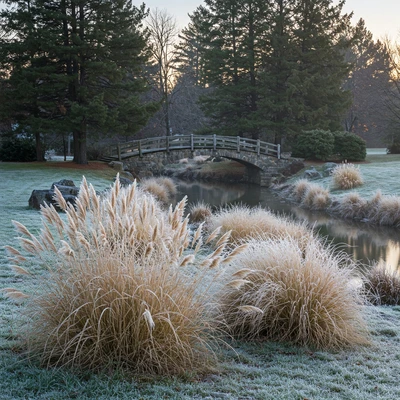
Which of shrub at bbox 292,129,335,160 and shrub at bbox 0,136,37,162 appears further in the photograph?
shrub at bbox 292,129,335,160

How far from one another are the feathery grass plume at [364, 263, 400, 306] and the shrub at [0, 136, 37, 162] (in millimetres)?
22656

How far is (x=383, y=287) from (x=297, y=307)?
2.76 meters

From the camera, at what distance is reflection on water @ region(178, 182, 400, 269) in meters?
10.2

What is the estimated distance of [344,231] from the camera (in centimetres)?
1300

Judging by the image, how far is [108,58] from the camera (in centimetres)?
2283

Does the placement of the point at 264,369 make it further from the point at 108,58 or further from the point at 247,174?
the point at 247,174

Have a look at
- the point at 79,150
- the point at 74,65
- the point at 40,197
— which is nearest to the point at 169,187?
the point at 79,150

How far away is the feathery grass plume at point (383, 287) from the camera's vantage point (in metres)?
5.94

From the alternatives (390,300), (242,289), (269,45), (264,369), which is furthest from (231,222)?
(269,45)

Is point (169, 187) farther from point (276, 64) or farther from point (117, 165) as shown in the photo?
point (276, 64)

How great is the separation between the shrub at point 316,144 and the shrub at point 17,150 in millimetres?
15165

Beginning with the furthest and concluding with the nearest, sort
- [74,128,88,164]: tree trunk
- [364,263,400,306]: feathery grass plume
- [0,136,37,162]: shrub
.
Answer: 1. [0,136,37,162]: shrub
2. [74,128,88,164]: tree trunk
3. [364,263,400,306]: feathery grass plume

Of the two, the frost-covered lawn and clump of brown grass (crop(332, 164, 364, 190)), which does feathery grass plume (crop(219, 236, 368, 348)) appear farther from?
clump of brown grass (crop(332, 164, 364, 190))

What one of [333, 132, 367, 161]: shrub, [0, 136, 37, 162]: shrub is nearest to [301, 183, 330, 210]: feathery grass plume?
[333, 132, 367, 161]: shrub
